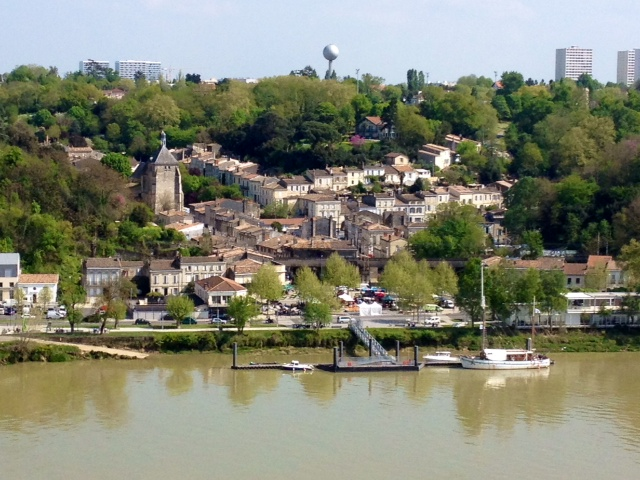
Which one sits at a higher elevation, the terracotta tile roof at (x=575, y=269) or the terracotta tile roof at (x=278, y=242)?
the terracotta tile roof at (x=278, y=242)

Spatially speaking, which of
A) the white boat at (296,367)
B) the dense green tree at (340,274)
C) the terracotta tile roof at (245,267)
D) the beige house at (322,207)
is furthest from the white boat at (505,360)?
the beige house at (322,207)

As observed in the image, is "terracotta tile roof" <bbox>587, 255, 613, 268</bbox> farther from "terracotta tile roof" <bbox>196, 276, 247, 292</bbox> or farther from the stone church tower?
the stone church tower

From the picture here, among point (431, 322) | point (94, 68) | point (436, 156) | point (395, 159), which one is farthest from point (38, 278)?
point (94, 68)

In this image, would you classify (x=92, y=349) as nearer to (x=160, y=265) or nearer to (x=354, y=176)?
(x=160, y=265)

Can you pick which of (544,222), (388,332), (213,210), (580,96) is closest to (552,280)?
(388,332)

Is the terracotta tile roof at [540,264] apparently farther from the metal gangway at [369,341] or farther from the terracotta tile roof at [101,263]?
the terracotta tile roof at [101,263]
